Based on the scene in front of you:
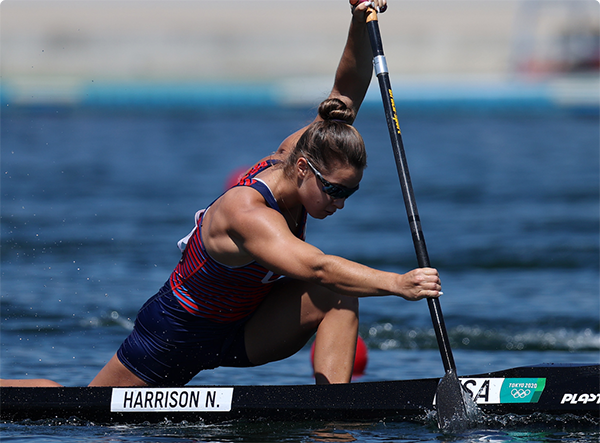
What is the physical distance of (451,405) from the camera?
156 inches

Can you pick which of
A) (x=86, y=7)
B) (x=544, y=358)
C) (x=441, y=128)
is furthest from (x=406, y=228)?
(x=86, y=7)

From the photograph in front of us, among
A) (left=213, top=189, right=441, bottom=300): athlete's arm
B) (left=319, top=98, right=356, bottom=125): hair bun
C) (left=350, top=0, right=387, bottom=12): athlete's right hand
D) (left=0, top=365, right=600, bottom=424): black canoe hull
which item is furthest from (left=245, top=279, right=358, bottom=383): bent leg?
(left=350, top=0, right=387, bottom=12): athlete's right hand

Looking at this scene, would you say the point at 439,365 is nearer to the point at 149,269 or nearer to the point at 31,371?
the point at 31,371

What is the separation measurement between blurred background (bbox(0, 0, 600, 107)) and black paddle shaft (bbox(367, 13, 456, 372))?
1974 cm

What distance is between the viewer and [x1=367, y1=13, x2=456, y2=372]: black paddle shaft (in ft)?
13.2

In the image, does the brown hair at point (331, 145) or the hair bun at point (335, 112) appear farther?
the hair bun at point (335, 112)

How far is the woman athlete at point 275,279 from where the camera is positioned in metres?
3.65

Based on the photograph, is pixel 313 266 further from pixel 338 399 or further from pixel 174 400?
pixel 174 400

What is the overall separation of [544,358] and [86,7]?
185 feet

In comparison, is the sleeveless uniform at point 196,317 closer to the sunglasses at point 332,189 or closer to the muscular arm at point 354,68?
the sunglasses at point 332,189

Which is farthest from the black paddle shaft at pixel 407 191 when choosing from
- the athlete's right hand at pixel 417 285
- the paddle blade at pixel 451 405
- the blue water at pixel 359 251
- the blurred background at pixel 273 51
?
the blurred background at pixel 273 51

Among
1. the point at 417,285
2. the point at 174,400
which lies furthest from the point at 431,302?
the point at 174,400

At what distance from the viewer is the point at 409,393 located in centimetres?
405

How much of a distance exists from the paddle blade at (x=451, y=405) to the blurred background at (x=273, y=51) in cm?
2046
